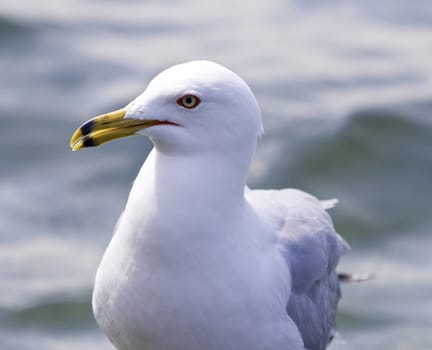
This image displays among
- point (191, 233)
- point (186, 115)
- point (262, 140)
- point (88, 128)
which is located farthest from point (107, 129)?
point (262, 140)

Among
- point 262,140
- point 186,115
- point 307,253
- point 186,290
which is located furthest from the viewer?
point 262,140

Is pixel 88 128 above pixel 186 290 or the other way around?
above

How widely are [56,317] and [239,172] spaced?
2.54 meters

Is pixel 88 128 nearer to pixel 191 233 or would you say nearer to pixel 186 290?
pixel 191 233

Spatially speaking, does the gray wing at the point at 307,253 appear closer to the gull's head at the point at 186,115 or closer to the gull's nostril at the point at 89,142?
the gull's head at the point at 186,115

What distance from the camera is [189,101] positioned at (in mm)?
Answer: 3447

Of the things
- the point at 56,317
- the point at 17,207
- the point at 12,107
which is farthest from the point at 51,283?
the point at 12,107

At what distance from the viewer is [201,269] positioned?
3.55 metres

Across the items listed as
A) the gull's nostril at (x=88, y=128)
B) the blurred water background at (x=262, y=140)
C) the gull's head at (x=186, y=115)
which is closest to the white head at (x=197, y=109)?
the gull's head at (x=186, y=115)

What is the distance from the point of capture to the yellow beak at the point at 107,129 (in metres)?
3.43

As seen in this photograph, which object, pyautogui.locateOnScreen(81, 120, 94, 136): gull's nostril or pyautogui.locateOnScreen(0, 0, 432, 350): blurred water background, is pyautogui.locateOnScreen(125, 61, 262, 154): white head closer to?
pyautogui.locateOnScreen(81, 120, 94, 136): gull's nostril

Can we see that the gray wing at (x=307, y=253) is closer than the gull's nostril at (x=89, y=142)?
No

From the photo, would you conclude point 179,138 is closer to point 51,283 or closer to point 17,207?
point 51,283

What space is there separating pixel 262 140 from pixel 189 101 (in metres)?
3.80
